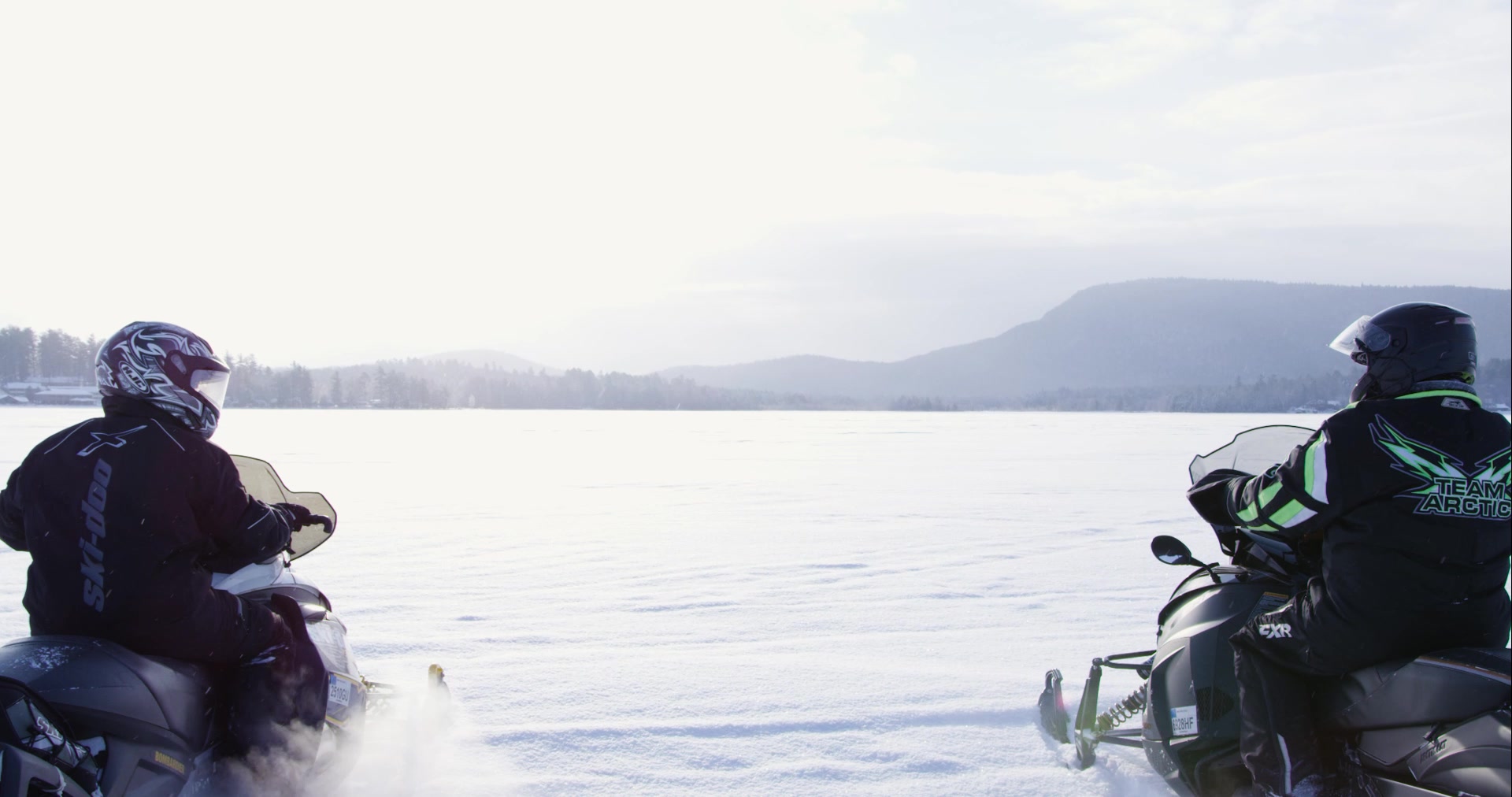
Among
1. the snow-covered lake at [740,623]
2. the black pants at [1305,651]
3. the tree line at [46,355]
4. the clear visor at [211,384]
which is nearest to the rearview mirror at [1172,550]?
the black pants at [1305,651]

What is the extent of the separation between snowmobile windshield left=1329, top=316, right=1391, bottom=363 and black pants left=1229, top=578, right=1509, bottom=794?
63cm

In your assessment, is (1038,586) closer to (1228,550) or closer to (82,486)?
(1228,550)

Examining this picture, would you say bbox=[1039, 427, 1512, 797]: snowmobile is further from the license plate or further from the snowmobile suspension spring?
the license plate

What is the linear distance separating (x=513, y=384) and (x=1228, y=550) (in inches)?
4930

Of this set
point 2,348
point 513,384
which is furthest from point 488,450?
point 513,384

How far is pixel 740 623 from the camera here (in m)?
5.36

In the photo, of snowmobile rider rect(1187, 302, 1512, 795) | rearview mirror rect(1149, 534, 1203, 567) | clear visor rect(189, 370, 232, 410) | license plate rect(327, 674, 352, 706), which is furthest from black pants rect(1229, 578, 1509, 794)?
clear visor rect(189, 370, 232, 410)

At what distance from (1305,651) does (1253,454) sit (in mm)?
1019

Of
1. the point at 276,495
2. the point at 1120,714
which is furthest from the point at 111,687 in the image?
the point at 1120,714

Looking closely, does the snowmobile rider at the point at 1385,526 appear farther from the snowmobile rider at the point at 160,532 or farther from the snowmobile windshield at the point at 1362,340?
the snowmobile rider at the point at 160,532

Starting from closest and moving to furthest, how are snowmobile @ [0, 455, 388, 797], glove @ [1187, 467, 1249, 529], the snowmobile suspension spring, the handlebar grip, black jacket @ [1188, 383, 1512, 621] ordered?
snowmobile @ [0, 455, 388, 797]
black jacket @ [1188, 383, 1512, 621]
glove @ [1187, 467, 1249, 529]
the handlebar grip
the snowmobile suspension spring

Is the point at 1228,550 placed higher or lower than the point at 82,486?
lower

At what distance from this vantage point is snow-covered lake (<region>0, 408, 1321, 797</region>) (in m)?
3.32

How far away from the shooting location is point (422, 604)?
224 inches
